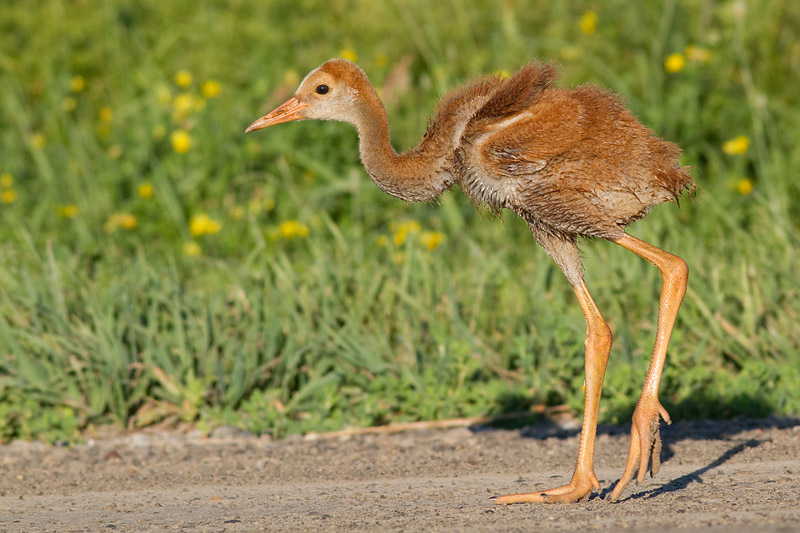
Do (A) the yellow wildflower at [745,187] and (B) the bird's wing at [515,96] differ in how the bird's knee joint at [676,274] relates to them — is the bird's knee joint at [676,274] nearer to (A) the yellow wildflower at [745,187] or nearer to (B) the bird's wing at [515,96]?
(B) the bird's wing at [515,96]

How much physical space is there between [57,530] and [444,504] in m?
1.58

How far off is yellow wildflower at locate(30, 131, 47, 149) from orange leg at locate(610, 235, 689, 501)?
6.50 m

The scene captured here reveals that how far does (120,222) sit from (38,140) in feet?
5.41

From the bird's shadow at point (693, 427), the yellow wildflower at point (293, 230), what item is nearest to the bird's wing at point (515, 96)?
the bird's shadow at point (693, 427)

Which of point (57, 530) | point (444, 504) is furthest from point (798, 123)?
point (57, 530)

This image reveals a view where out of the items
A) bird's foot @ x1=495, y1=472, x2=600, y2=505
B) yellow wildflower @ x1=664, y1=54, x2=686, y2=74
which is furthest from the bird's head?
yellow wildflower @ x1=664, y1=54, x2=686, y2=74

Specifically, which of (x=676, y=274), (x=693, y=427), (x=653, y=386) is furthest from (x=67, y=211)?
(x=653, y=386)

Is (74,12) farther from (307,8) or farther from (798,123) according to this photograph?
(798,123)

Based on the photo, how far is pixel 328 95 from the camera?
5629 mm

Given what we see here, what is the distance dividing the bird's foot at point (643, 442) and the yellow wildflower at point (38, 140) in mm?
6838

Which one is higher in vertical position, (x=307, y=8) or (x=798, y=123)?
(x=307, y=8)

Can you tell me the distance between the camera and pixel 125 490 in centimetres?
505

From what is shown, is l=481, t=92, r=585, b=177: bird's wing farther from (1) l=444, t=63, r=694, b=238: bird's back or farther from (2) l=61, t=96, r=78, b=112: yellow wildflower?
(2) l=61, t=96, r=78, b=112: yellow wildflower

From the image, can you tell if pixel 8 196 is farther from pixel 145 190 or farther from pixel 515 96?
pixel 515 96
